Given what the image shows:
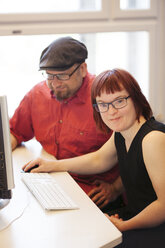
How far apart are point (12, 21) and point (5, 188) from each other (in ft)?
4.56

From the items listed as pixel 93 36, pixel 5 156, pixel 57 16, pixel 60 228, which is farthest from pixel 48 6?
pixel 60 228

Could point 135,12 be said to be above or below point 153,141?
above

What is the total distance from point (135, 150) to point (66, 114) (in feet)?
1.93

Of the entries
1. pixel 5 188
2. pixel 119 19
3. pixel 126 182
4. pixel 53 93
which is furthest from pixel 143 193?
pixel 119 19

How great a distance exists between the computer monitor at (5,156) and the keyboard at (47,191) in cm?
17

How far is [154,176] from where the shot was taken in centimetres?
130

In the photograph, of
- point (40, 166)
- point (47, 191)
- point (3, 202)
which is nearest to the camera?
point (3, 202)

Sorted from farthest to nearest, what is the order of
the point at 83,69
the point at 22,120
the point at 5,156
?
1. the point at 22,120
2. the point at 83,69
3. the point at 5,156

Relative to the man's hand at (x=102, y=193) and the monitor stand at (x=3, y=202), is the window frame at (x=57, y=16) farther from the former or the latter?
the monitor stand at (x=3, y=202)

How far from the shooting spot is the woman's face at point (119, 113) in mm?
1375

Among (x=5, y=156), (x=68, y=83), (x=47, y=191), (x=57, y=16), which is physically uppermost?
(x=57, y=16)

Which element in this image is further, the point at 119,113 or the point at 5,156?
the point at 119,113

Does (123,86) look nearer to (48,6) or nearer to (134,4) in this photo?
(48,6)

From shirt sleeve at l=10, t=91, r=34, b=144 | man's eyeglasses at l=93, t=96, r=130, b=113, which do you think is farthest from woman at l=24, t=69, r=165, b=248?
shirt sleeve at l=10, t=91, r=34, b=144
